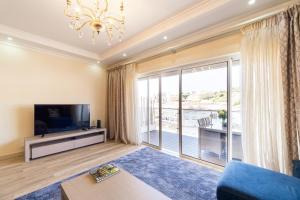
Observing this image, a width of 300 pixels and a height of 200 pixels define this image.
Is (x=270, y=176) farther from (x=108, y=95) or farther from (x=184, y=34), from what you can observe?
(x=108, y=95)

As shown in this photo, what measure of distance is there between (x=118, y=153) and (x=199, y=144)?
1921mm

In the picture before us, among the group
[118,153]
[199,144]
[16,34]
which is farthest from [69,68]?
[199,144]

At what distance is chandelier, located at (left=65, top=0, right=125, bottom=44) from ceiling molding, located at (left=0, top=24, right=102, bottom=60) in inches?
37.3

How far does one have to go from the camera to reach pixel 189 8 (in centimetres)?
225

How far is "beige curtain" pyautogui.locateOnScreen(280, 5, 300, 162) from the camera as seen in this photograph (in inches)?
67.4

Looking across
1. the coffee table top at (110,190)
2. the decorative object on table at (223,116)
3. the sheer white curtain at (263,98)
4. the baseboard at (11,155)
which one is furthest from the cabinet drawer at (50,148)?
the sheer white curtain at (263,98)

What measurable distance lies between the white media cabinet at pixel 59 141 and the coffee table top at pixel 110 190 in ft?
7.44

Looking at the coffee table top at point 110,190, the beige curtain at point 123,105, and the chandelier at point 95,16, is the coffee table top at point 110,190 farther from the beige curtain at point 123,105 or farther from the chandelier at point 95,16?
the beige curtain at point 123,105

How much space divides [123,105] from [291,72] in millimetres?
3642

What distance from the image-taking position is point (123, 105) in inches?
169

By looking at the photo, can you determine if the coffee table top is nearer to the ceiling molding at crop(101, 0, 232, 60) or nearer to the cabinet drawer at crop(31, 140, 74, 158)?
the cabinet drawer at crop(31, 140, 74, 158)

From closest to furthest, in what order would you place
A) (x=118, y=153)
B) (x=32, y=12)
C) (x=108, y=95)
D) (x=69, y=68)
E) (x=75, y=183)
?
1. (x=75, y=183)
2. (x=32, y=12)
3. (x=118, y=153)
4. (x=69, y=68)
5. (x=108, y=95)

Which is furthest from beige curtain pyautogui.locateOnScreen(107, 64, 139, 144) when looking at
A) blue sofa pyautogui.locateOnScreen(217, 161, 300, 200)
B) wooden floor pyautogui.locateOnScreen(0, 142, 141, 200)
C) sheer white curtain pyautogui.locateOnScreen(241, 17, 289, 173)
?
blue sofa pyautogui.locateOnScreen(217, 161, 300, 200)

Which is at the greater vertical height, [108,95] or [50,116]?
[108,95]
